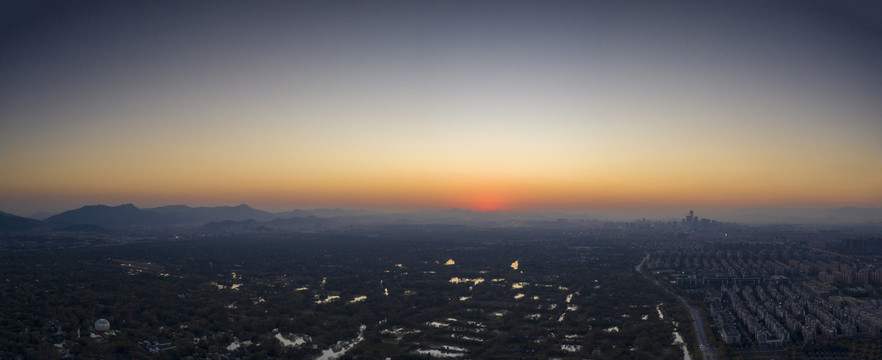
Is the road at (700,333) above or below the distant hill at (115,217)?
below

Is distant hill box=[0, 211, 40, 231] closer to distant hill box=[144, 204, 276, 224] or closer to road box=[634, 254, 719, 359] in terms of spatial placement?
distant hill box=[144, 204, 276, 224]

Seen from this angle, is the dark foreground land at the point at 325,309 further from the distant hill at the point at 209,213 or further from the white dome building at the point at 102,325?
the distant hill at the point at 209,213

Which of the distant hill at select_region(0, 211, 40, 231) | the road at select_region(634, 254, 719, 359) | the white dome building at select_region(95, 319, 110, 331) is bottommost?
the road at select_region(634, 254, 719, 359)

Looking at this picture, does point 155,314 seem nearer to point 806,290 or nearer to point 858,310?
point 858,310

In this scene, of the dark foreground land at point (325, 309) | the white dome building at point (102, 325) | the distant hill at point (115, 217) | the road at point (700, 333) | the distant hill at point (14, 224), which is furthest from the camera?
the distant hill at point (115, 217)

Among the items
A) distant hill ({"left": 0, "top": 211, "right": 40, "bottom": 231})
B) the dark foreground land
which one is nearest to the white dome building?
the dark foreground land

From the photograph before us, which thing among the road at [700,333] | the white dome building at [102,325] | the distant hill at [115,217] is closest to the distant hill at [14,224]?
the distant hill at [115,217]

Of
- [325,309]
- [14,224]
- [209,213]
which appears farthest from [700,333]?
[209,213]

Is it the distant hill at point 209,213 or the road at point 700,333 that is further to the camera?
the distant hill at point 209,213
